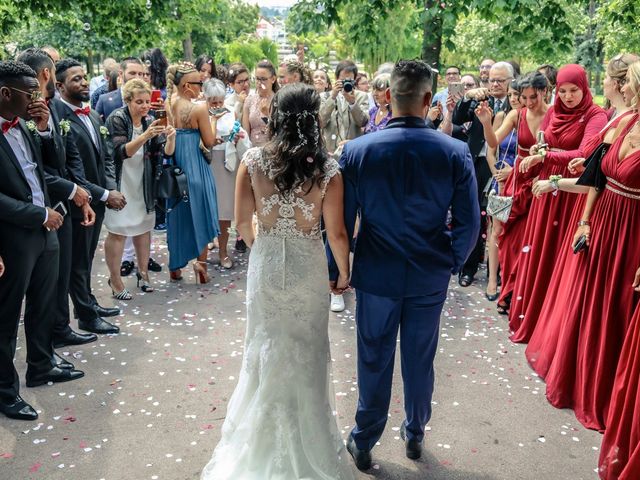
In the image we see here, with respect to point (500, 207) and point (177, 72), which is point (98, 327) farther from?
point (500, 207)

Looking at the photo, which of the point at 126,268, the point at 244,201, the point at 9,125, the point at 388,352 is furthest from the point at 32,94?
the point at 126,268

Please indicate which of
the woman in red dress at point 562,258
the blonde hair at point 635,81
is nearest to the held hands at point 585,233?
the woman in red dress at point 562,258

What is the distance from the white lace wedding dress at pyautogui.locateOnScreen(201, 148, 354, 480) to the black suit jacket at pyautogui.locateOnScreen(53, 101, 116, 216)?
2.51m

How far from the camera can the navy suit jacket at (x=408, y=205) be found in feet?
11.1

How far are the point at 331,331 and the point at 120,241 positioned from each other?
236 centimetres

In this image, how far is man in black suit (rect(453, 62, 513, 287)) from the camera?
6641 mm

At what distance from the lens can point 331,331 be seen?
5.96m

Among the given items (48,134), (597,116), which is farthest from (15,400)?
(597,116)

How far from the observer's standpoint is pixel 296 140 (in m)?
3.35

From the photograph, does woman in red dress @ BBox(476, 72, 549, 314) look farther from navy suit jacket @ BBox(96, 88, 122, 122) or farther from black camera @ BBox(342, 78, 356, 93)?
navy suit jacket @ BBox(96, 88, 122, 122)

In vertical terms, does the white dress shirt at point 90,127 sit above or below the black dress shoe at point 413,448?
above

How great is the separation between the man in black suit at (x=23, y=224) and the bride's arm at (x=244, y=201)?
1.56 meters

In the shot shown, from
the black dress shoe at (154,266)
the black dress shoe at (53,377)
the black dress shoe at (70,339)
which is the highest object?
the black dress shoe at (154,266)

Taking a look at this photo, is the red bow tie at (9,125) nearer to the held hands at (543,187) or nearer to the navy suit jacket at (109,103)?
the held hands at (543,187)
